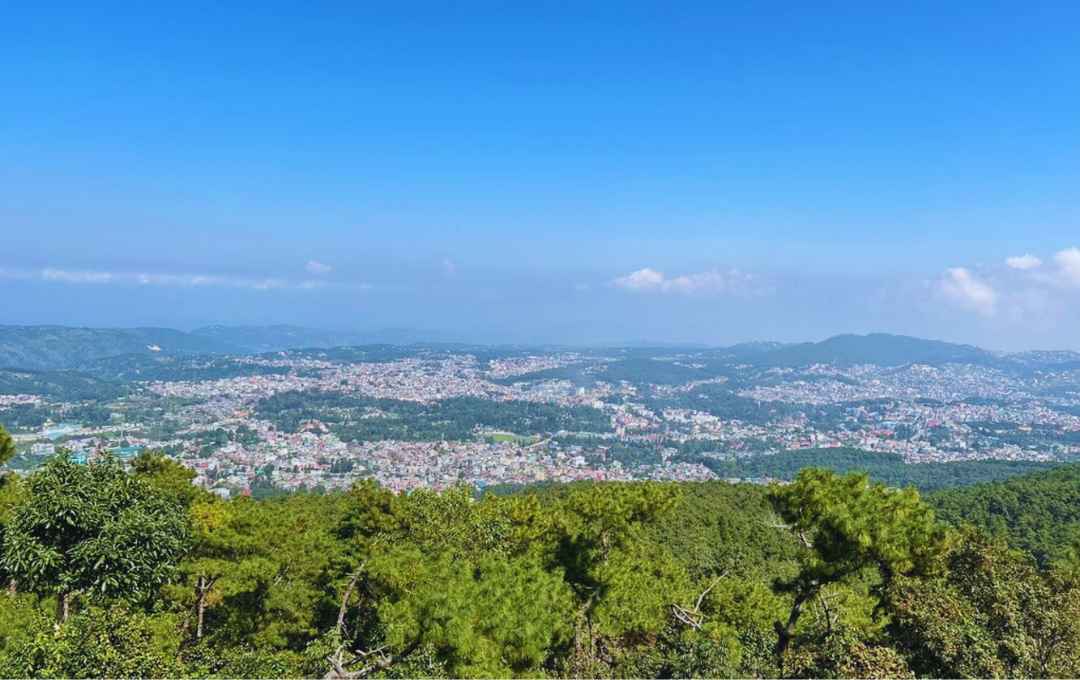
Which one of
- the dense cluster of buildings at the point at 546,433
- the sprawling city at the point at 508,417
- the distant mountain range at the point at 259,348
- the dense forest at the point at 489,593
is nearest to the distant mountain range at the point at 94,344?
the distant mountain range at the point at 259,348

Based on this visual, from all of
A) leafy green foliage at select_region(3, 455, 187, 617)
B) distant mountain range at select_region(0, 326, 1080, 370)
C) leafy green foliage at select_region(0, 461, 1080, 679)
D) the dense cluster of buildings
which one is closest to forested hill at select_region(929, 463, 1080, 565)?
leafy green foliage at select_region(0, 461, 1080, 679)

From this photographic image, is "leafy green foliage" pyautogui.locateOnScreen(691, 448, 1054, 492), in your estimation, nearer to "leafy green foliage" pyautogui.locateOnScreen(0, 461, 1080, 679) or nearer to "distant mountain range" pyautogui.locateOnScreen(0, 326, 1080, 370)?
"leafy green foliage" pyautogui.locateOnScreen(0, 461, 1080, 679)

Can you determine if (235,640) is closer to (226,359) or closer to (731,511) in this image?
(731,511)

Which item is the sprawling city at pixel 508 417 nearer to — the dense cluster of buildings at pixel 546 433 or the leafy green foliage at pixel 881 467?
the dense cluster of buildings at pixel 546 433

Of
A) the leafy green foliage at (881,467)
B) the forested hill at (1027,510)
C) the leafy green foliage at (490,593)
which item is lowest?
the leafy green foliage at (881,467)

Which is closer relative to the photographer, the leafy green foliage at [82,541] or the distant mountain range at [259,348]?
the leafy green foliage at [82,541]

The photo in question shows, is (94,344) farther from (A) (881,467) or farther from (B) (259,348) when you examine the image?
(A) (881,467)

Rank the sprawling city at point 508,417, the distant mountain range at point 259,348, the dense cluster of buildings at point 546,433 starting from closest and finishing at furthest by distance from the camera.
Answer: the dense cluster of buildings at point 546,433
the sprawling city at point 508,417
the distant mountain range at point 259,348
